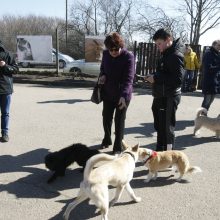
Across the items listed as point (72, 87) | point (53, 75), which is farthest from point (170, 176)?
point (53, 75)

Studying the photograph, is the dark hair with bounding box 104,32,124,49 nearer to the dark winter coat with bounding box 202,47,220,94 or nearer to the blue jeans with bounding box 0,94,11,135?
the blue jeans with bounding box 0,94,11,135

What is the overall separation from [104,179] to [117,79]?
2331mm

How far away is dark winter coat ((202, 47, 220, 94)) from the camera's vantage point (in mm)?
7738

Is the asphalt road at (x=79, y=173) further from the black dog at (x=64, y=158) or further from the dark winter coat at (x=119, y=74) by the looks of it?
the dark winter coat at (x=119, y=74)

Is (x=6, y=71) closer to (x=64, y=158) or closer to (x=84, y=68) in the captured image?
(x=64, y=158)

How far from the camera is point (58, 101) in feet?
35.7

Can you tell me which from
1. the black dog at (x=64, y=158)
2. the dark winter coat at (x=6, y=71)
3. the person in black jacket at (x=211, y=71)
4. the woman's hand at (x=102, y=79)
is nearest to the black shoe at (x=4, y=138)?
the dark winter coat at (x=6, y=71)

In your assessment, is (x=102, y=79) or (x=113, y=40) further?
(x=102, y=79)

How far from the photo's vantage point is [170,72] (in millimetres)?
5031

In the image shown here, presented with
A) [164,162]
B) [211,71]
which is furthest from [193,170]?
[211,71]

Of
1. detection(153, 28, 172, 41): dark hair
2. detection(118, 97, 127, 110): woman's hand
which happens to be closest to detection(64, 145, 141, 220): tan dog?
detection(118, 97, 127, 110): woman's hand

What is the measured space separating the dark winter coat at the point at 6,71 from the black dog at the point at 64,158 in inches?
69.6

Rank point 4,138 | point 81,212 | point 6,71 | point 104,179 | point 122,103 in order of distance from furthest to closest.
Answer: point 4,138 → point 6,71 → point 122,103 → point 81,212 → point 104,179

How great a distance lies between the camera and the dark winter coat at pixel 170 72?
4926 millimetres
